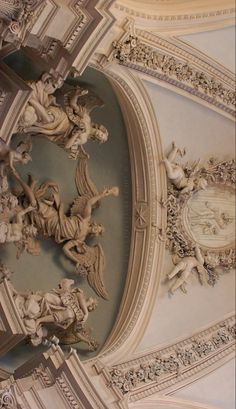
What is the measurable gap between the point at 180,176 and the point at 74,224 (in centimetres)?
182

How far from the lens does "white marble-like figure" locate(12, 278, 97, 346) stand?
6.55 meters

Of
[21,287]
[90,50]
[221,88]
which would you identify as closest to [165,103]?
[221,88]

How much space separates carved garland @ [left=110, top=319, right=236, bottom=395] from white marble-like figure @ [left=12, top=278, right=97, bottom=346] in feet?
2.97

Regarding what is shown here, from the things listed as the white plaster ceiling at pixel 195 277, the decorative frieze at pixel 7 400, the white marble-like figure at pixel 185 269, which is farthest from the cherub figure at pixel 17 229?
the white marble-like figure at pixel 185 269

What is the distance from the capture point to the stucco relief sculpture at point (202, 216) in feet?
28.7

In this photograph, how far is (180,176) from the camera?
8.72 meters

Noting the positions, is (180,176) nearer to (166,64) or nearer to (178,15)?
(166,64)

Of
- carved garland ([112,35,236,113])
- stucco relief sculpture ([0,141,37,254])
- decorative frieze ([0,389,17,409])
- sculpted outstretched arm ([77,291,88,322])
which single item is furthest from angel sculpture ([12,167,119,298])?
decorative frieze ([0,389,17,409])

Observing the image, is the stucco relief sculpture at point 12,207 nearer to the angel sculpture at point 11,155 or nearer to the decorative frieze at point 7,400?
the angel sculpture at point 11,155

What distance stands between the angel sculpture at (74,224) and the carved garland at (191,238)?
106 cm

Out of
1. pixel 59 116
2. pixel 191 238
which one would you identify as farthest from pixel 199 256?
pixel 59 116

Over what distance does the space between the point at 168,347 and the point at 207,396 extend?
83 centimetres

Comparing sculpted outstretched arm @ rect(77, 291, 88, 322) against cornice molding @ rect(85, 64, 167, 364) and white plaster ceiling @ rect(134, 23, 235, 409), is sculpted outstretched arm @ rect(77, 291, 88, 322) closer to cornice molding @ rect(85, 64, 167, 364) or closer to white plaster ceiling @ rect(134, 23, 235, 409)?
cornice molding @ rect(85, 64, 167, 364)

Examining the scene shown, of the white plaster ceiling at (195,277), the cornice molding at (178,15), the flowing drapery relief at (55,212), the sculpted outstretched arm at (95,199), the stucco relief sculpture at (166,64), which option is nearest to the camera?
the flowing drapery relief at (55,212)
